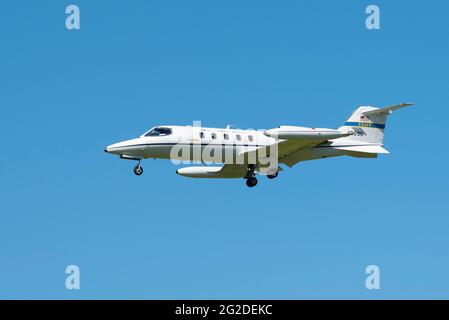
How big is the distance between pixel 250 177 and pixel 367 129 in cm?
747

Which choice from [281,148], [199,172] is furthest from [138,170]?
[281,148]

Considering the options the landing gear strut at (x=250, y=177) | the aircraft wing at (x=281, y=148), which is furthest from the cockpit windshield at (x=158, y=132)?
the landing gear strut at (x=250, y=177)

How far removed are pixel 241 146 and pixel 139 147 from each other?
17.9 ft

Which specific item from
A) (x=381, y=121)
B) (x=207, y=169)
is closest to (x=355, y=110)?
(x=381, y=121)

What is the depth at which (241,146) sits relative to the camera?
44.7 meters

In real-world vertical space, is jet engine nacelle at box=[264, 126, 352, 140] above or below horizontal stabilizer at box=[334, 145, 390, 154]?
above

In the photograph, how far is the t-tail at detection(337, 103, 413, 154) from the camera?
47.1 meters

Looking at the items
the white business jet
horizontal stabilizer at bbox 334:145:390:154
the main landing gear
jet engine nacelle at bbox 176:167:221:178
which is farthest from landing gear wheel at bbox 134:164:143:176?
horizontal stabilizer at bbox 334:145:390:154

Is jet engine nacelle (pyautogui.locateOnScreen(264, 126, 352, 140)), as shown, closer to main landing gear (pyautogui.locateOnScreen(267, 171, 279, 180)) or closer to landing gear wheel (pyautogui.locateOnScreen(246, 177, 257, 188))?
landing gear wheel (pyautogui.locateOnScreen(246, 177, 257, 188))

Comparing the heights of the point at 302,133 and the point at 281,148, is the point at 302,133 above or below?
above

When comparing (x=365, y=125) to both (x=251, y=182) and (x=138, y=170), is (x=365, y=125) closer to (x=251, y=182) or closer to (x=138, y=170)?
(x=251, y=182)

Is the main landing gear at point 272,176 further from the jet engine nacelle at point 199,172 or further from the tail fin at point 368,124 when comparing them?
the tail fin at point 368,124

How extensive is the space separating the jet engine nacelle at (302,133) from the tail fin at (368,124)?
5004mm

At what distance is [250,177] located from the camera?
45.4 m
